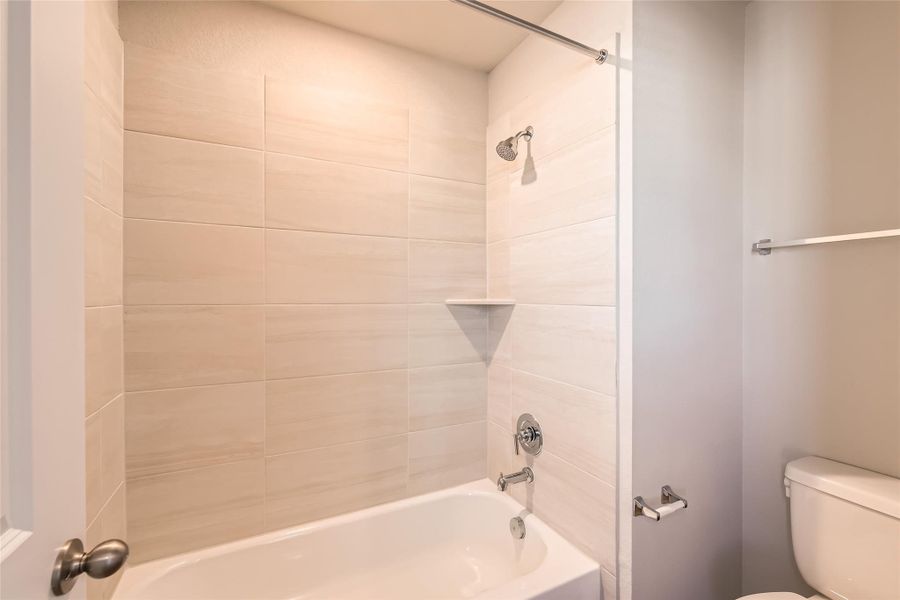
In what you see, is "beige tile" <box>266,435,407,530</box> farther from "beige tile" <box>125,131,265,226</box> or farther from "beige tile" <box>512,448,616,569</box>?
"beige tile" <box>125,131,265,226</box>

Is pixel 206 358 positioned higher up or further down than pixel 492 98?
further down

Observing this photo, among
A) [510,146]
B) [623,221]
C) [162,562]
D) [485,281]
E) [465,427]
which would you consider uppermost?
[510,146]

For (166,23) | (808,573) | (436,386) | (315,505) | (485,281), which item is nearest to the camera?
(808,573)

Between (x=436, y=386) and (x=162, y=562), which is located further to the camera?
(x=436, y=386)

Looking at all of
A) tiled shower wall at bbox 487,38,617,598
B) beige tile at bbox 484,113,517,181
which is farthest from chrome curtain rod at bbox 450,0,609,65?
beige tile at bbox 484,113,517,181

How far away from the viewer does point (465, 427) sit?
5.95 ft

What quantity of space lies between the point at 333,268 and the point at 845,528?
1761 millimetres

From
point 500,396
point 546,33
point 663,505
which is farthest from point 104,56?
point 663,505

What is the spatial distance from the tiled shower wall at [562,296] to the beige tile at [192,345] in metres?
1.00

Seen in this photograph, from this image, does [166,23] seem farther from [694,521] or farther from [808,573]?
[808,573]

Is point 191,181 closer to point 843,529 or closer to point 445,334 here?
point 445,334

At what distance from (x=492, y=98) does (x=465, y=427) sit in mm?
1516

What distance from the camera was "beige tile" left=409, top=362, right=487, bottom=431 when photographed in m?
1.70

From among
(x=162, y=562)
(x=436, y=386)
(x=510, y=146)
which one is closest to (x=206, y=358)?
(x=162, y=562)
